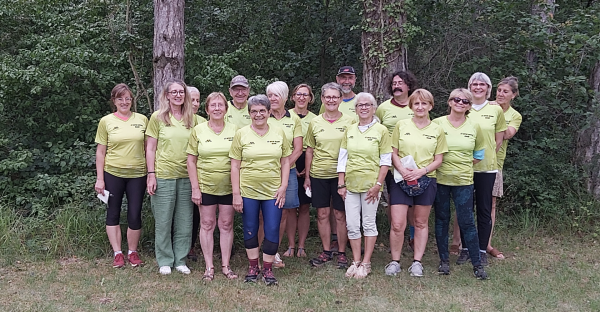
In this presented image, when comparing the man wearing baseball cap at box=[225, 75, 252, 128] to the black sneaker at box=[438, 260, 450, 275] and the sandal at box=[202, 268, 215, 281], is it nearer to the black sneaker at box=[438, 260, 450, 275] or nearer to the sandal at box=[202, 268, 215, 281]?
the sandal at box=[202, 268, 215, 281]

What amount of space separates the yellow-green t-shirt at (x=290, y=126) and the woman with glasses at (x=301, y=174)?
17 cm

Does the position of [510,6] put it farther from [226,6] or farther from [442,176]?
[226,6]

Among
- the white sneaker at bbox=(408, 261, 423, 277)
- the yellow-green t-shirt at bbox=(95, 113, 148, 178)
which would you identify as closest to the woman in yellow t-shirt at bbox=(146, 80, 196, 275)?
the yellow-green t-shirt at bbox=(95, 113, 148, 178)

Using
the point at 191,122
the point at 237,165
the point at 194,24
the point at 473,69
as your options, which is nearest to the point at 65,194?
the point at 191,122

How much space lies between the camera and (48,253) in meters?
5.22

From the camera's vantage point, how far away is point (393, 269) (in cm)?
482

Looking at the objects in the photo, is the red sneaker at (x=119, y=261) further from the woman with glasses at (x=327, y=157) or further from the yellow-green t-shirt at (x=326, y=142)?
the yellow-green t-shirt at (x=326, y=142)

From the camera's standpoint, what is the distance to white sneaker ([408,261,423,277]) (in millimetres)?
4789

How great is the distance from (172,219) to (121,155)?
781mm

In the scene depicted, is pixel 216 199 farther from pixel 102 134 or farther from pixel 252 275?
pixel 102 134

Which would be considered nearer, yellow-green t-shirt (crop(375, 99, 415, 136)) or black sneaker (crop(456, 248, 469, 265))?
yellow-green t-shirt (crop(375, 99, 415, 136))

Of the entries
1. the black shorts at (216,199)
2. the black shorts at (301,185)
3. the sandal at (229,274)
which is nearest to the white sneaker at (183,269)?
the sandal at (229,274)

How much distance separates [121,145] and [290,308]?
2.21 metres

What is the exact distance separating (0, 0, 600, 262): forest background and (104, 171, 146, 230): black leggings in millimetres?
639
